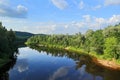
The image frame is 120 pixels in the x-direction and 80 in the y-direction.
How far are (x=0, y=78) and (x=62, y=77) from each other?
20.3m

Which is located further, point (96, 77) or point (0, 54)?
point (0, 54)

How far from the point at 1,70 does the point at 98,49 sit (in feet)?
225

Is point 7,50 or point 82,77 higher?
point 7,50

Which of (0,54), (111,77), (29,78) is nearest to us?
(29,78)

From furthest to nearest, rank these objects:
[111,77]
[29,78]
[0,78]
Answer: [111,77] < [29,78] < [0,78]

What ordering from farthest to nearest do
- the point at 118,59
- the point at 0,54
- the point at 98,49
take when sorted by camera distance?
the point at 98,49 < the point at 118,59 < the point at 0,54

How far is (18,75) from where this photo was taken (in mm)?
71062

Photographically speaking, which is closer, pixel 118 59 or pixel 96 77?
pixel 96 77

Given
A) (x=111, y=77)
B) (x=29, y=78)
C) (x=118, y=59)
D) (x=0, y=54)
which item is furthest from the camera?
(x=118, y=59)

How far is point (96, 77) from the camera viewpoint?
240 feet

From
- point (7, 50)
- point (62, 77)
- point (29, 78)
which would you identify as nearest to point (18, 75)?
point (29, 78)

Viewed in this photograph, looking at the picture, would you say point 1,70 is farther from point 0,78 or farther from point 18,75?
point 0,78

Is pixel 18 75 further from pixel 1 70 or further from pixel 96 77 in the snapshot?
pixel 96 77

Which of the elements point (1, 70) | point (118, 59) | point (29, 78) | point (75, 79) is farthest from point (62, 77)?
point (118, 59)
